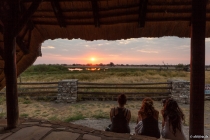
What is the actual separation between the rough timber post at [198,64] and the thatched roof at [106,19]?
1032 millimetres

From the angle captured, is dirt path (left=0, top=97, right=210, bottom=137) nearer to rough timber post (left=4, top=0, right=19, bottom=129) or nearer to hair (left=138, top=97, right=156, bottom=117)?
hair (left=138, top=97, right=156, bottom=117)

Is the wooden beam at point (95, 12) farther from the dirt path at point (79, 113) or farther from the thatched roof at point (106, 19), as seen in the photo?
the dirt path at point (79, 113)

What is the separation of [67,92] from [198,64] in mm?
9169

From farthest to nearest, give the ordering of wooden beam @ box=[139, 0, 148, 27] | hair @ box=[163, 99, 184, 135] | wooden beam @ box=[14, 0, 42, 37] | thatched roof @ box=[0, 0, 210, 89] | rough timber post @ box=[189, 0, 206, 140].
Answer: thatched roof @ box=[0, 0, 210, 89]
wooden beam @ box=[139, 0, 148, 27]
hair @ box=[163, 99, 184, 135]
wooden beam @ box=[14, 0, 42, 37]
rough timber post @ box=[189, 0, 206, 140]

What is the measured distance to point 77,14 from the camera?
3996mm

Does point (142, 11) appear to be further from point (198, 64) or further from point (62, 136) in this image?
point (62, 136)

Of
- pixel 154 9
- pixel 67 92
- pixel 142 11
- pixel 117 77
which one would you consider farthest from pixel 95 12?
pixel 117 77

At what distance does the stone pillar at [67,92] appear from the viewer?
1082 centimetres

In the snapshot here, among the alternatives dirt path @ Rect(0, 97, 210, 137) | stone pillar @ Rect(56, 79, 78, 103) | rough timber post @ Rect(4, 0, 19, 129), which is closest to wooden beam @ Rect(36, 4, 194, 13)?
rough timber post @ Rect(4, 0, 19, 129)

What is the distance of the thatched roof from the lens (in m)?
3.62

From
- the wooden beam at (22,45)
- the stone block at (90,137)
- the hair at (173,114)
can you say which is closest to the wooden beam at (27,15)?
the wooden beam at (22,45)

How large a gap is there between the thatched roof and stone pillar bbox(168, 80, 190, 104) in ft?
24.0

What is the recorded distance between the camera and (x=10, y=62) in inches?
117

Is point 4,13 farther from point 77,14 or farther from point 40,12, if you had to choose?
point 77,14
